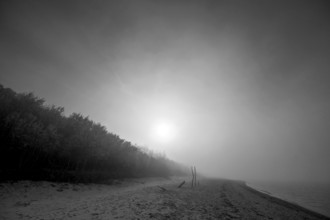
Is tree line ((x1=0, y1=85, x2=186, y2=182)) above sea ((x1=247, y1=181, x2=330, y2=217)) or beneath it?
above

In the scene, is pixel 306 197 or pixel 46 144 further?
pixel 306 197

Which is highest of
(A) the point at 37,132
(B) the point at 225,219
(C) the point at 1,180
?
(A) the point at 37,132

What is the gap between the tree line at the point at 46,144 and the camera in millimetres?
16094

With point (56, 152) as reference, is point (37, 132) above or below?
above

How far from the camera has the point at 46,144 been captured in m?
18.6

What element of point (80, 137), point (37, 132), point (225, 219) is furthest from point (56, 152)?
point (225, 219)

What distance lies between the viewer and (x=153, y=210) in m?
12.0

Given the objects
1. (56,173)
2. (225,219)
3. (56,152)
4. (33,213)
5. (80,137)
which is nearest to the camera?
(33,213)

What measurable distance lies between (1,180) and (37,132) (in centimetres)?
544

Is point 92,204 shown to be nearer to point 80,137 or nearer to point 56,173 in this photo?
point 56,173

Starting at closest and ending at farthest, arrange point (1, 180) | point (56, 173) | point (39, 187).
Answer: point (1, 180)
point (39, 187)
point (56, 173)

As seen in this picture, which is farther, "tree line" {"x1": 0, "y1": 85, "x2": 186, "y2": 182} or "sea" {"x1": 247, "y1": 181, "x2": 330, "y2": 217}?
"sea" {"x1": 247, "y1": 181, "x2": 330, "y2": 217}

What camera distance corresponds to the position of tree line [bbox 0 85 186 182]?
16.1 metres

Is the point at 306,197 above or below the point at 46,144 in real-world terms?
below
